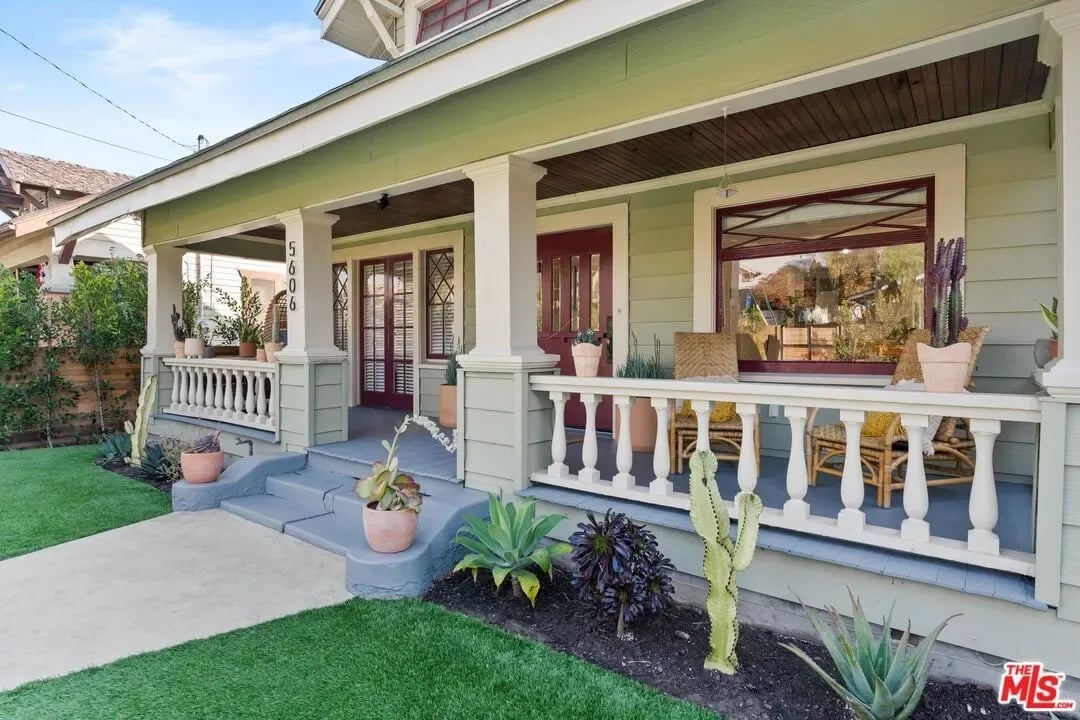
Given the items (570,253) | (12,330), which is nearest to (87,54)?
(12,330)

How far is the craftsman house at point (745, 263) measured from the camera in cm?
208

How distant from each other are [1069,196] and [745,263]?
244 cm

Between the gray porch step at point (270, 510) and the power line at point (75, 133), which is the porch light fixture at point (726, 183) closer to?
the gray porch step at point (270, 510)

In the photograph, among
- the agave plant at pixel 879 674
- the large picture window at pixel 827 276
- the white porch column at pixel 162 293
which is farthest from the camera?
the white porch column at pixel 162 293

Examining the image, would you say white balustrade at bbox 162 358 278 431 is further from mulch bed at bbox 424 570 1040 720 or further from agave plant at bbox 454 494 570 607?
mulch bed at bbox 424 570 1040 720

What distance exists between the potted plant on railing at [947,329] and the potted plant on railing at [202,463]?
4.59 meters

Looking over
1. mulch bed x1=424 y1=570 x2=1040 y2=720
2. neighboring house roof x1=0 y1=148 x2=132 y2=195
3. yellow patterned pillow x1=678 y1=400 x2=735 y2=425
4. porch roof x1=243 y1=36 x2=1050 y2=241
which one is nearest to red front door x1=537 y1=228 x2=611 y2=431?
porch roof x1=243 y1=36 x2=1050 y2=241

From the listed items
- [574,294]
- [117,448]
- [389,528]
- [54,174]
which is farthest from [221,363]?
[54,174]

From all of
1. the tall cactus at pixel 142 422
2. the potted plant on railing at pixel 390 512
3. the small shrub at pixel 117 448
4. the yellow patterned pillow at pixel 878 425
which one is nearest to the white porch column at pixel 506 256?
the potted plant on railing at pixel 390 512

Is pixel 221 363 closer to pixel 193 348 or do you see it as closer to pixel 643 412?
pixel 193 348

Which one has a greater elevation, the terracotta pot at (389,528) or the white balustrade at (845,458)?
the white balustrade at (845,458)

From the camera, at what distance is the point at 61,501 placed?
4.48 meters

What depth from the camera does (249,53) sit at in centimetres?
1305

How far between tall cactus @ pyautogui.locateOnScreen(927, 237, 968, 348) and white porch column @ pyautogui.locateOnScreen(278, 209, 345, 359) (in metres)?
4.09
